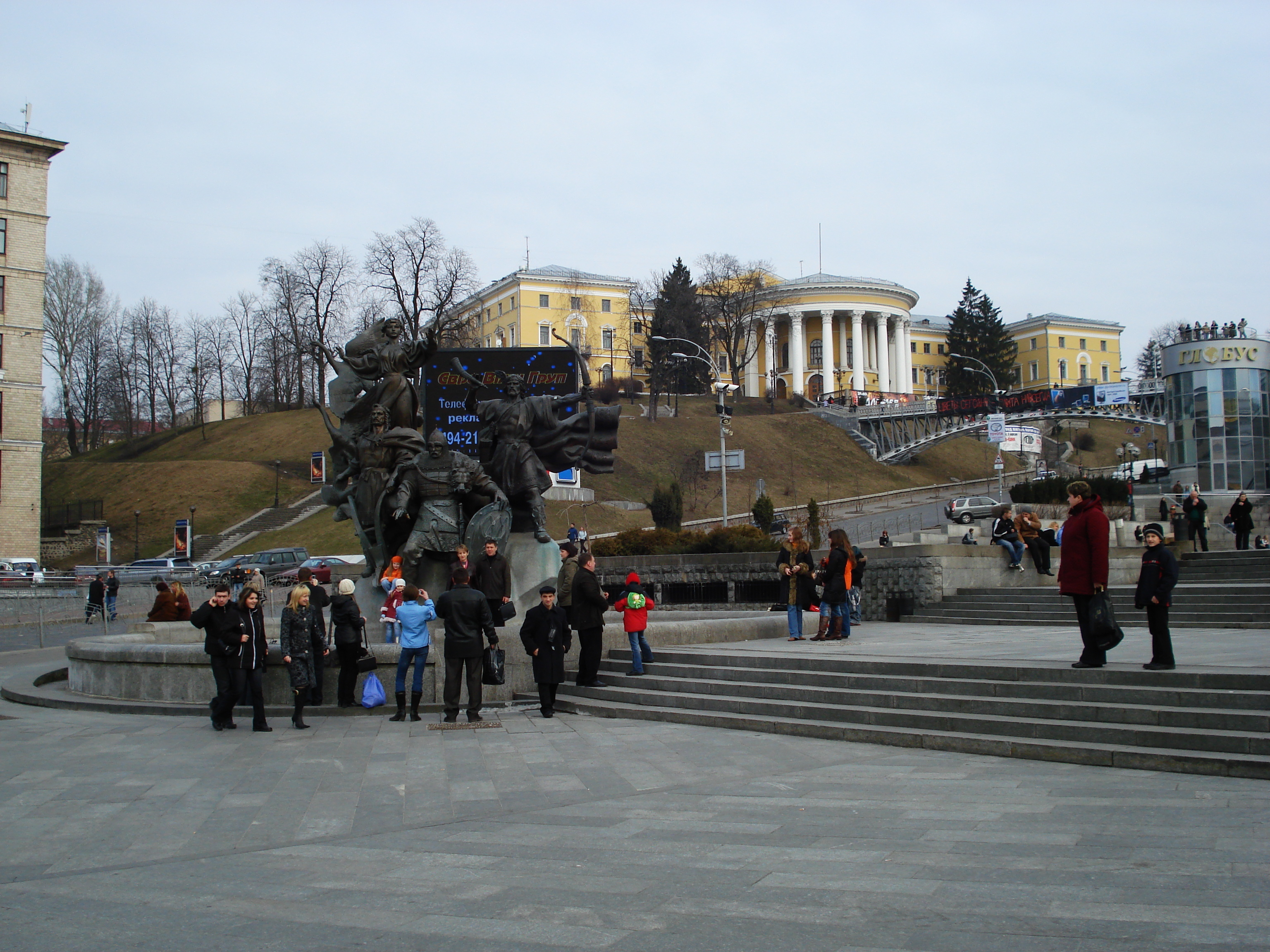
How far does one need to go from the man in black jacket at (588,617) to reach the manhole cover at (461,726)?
175cm

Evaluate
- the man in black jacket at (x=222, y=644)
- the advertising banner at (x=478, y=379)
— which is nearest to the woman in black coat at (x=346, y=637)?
the man in black jacket at (x=222, y=644)

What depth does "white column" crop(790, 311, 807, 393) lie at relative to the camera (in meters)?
103

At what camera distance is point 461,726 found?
11.2 metres

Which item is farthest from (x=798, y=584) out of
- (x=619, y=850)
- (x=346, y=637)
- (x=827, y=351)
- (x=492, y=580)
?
(x=827, y=351)

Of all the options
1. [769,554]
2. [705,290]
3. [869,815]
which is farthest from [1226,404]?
[705,290]

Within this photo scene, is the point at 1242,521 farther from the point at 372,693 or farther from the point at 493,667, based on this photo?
the point at 372,693

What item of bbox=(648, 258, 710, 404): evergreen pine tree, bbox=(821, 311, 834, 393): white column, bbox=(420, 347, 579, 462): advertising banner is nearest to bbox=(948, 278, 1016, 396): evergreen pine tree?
bbox=(821, 311, 834, 393): white column

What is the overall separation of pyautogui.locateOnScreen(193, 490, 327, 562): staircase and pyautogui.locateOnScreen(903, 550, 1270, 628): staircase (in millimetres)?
39005

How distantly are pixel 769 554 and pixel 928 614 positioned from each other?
6746mm

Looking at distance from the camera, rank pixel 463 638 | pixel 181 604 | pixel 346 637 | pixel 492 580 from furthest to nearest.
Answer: pixel 181 604
pixel 492 580
pixel 346 637
pixel 463 638

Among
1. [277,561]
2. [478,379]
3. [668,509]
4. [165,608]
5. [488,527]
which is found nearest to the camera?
[488,527]

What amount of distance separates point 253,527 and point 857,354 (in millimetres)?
63441

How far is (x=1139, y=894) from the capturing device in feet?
16.6

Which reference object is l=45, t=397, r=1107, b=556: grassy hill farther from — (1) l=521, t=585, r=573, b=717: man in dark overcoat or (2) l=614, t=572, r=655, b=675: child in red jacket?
(1) l=521, t=585, r=573, b=717: man in dark overcoat
